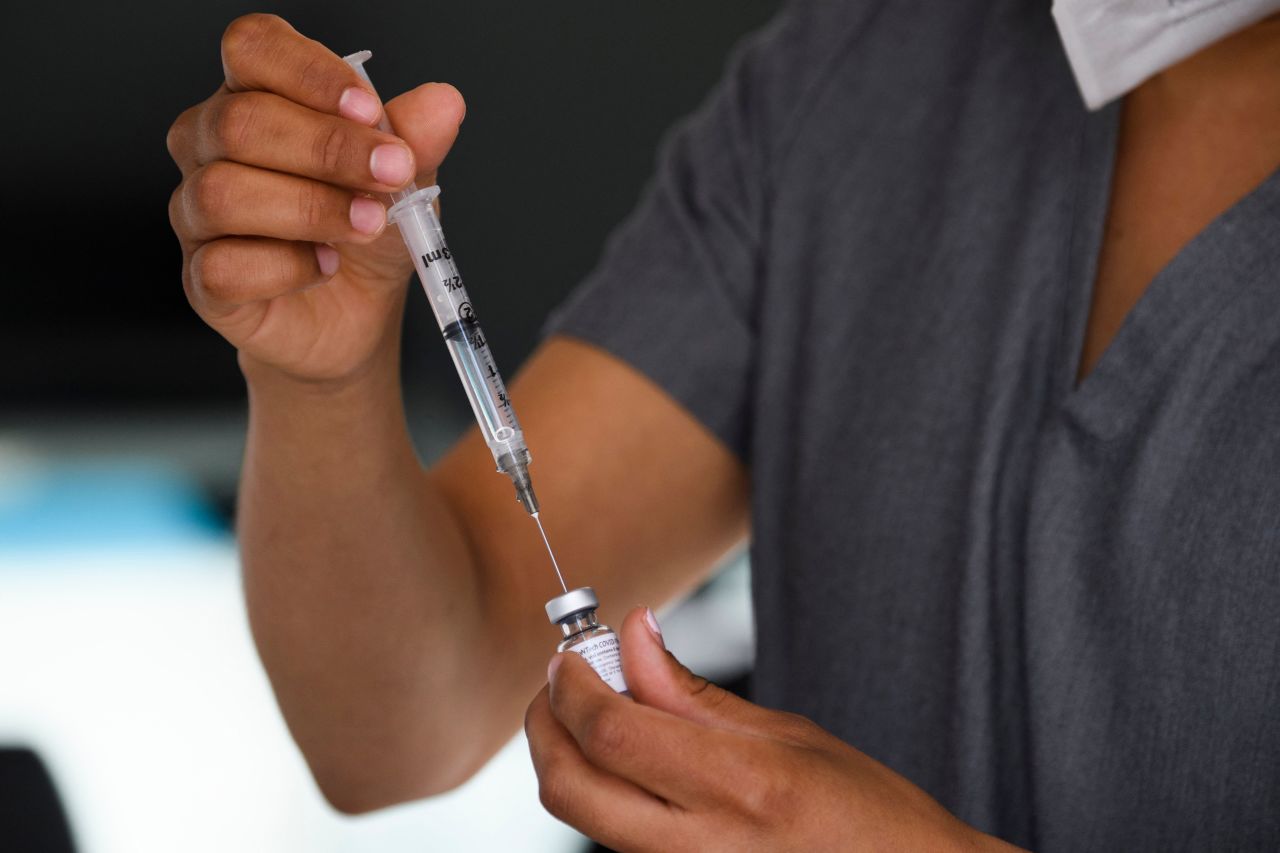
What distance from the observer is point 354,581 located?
0.87 meters

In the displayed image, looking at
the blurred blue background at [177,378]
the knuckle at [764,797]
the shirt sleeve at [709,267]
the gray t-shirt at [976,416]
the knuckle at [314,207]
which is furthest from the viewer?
the blurred blue background at [177,378]

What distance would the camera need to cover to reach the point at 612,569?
102 centimetres

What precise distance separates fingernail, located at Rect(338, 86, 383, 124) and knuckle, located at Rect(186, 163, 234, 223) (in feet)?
0.21

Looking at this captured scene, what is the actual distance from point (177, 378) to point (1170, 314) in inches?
73.1

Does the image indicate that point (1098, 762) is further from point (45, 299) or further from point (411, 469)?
point (45, 299)

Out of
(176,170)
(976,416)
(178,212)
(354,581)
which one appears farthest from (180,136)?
(176,170)

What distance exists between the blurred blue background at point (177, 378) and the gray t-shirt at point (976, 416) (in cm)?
97

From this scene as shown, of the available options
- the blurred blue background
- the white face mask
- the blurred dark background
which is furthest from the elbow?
the blurred dark background

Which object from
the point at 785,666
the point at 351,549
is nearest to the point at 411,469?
the point at 351,549

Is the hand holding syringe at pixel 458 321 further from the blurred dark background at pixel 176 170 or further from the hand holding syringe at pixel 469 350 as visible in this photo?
the blurred dark background at pixel 176 170

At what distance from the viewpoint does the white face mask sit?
85 cm

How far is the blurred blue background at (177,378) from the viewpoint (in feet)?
6.52

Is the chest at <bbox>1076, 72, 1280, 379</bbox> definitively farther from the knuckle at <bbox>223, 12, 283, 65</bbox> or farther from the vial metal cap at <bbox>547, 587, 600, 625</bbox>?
the knuckle at <bbox>223, 12, 283, 65</bbox>

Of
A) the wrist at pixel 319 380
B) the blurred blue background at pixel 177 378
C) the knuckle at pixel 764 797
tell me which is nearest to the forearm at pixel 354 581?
the wrist at pixel 319 380
